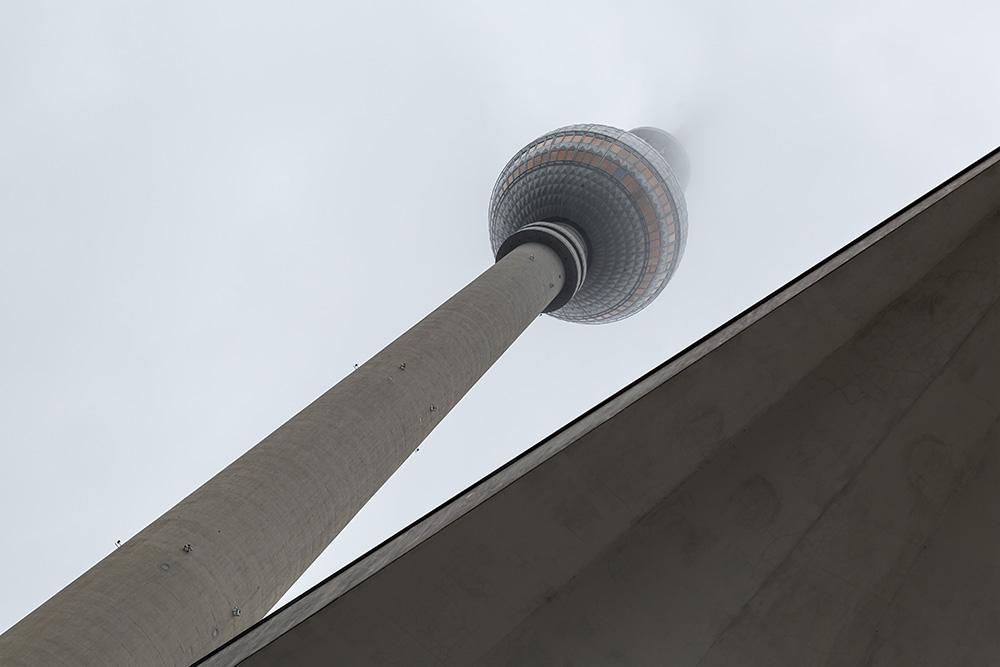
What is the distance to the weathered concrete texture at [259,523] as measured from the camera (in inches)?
375

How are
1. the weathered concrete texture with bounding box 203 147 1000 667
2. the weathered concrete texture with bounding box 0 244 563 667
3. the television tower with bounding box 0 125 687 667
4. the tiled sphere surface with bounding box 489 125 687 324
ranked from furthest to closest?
the tiled sphere surface with bounding box 489 125 687 324 → the television tower with bounding box 0 125 687 667 → the weathered concrete texture with bounding box 0 244 563 667 → the weathered concrete texture with bounding box 203 147 1000 667

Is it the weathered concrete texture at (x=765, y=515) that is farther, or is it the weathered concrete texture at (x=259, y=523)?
the weathered concrete texture at (x=259, y=523)

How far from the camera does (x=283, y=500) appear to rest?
1361 cm

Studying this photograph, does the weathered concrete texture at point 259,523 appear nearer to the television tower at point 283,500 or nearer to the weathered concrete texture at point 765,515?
the television tower at point 283,500

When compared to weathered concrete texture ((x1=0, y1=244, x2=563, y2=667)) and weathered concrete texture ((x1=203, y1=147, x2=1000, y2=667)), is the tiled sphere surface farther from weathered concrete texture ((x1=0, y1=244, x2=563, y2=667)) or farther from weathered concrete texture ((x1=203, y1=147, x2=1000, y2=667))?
weathered concrete texture ((x1=203, y1=147, x2=1000, y2=667))

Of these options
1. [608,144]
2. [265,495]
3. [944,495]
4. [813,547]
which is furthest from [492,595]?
[608,144]

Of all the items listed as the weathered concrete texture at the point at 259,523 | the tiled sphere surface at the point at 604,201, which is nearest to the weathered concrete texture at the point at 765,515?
the weathered concrete texture at the point at 259,523

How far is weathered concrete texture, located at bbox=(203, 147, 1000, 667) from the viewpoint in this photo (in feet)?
20.1

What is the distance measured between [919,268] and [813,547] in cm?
282

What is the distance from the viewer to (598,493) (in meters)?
6.58

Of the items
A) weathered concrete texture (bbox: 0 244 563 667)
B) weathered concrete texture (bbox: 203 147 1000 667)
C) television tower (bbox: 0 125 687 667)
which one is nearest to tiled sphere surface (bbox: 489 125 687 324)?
television tower (bbox: 0 125 687 667)

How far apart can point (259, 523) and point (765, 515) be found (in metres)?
9.15

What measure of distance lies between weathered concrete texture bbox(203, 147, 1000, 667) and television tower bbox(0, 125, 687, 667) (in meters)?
4.42

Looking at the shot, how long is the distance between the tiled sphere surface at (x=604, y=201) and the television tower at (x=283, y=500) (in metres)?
2.19
